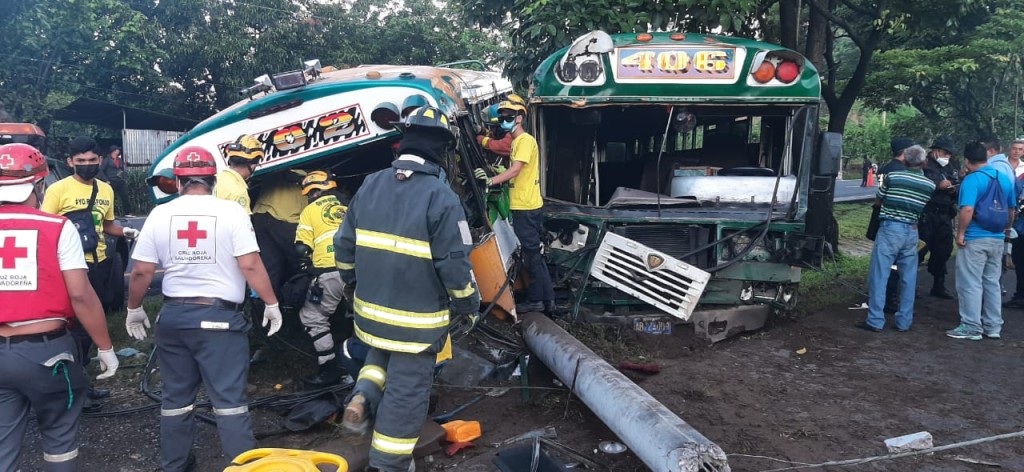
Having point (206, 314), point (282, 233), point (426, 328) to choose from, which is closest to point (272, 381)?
point (282, 233)

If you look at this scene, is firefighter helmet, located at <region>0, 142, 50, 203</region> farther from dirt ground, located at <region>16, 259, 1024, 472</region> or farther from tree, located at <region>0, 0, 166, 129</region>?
tree, located at <region>0, 0, 166, 129</region>

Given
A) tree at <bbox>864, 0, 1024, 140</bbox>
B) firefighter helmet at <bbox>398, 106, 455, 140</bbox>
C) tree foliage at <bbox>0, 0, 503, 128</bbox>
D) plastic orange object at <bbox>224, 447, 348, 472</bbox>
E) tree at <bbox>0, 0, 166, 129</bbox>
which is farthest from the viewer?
tree foliage at <bbox>0, 0, 503, 128</bbox>

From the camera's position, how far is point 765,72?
5.12 meters

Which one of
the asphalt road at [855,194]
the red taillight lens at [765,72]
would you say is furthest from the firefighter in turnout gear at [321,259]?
the asphalt road at [855,194]

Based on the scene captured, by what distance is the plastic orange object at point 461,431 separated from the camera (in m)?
3.70

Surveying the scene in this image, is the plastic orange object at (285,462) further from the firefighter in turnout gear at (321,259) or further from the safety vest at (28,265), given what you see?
the firefighter in turnout gear at (321,259)

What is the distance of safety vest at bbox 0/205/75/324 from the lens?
277 cm

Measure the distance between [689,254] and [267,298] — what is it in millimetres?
3259

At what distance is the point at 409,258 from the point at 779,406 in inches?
107

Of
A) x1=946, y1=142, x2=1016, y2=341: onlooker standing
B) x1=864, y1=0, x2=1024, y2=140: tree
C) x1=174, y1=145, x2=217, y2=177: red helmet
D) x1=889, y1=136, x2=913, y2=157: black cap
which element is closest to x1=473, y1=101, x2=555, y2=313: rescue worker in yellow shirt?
x1=174, y1=145, x2=217, y2=177: red helmet

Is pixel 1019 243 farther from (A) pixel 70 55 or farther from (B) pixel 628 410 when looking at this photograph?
(A) pixel 70 55

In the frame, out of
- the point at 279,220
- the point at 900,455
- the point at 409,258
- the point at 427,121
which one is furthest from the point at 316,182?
the point at 900,455

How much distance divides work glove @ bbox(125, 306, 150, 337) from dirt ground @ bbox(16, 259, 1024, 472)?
777 mm

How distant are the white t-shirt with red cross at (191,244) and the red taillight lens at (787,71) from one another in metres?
4.13
